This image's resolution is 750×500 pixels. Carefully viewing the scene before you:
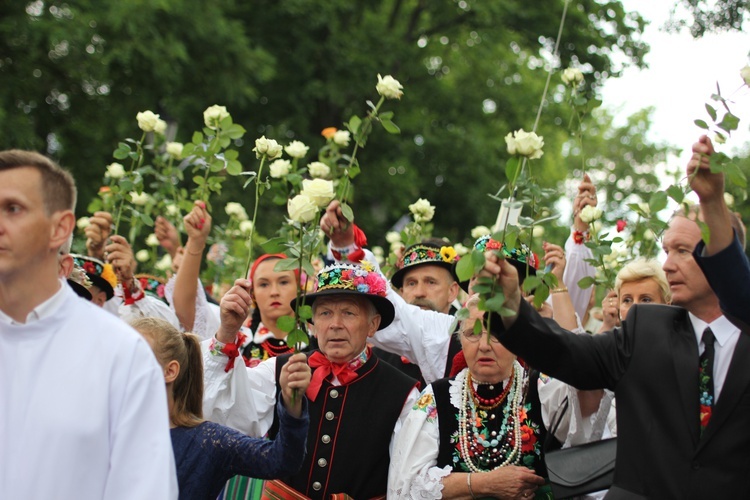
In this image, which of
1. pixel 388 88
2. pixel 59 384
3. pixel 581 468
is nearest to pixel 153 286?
pixel 388 88

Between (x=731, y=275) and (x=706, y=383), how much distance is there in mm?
440

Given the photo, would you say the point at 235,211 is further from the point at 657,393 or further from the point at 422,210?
the point at 657,393

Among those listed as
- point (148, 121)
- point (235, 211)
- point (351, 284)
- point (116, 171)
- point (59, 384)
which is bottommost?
point (59, 384)

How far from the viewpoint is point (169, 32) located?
46.2 ft

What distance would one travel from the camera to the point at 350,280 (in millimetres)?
4969

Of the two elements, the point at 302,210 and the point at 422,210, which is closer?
the point at 302,210

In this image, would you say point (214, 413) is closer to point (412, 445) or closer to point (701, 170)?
point (412, 445)

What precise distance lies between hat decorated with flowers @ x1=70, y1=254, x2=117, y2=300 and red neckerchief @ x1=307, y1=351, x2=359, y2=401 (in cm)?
156

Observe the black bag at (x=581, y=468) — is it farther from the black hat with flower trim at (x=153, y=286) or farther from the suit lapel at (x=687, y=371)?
the black hat with flower trim at (x=153, y=286)

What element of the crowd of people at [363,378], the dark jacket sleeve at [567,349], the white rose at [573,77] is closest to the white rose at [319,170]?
the crowd of people at [363,378]

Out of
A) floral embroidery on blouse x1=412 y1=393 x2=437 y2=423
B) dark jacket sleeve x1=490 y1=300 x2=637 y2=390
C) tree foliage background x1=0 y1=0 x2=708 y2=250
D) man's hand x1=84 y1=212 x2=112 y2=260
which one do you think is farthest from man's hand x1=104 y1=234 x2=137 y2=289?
tree foliage background x1=0 y1=0 x2=708 y2=250

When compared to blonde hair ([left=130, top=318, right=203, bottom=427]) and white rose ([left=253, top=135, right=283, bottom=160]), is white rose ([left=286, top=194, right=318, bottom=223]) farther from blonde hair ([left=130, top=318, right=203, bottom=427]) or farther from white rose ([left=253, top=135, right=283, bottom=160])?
white rose ([left=253, top=135, right=283, bottom=160])

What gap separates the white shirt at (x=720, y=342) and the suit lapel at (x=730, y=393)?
0.13 feet

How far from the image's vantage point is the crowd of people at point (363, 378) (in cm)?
295
